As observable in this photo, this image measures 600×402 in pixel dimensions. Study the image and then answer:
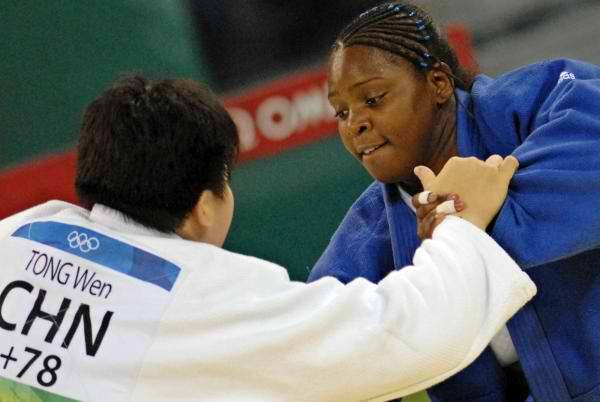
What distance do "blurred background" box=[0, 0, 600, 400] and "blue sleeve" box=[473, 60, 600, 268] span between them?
4.19 ft

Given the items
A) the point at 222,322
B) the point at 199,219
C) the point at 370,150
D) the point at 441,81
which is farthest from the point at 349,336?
the point at 441,81

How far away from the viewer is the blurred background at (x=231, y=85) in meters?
2.58

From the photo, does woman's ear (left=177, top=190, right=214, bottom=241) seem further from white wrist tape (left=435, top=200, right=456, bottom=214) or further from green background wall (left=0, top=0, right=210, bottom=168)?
green background wall (left=0, top=0, right=210, bottom=168)

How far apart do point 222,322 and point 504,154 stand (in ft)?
1.61

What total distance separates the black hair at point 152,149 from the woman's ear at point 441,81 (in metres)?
0.34

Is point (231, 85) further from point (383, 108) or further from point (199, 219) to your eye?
point (199, 219)

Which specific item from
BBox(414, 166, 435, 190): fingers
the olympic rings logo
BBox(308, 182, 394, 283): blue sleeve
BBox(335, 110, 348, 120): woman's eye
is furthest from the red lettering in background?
the olympic rings logo

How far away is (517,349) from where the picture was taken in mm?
1443

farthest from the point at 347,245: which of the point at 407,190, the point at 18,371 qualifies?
the point at 18,371

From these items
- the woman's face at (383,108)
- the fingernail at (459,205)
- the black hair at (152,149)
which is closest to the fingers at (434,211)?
the fingernail at (459,205)

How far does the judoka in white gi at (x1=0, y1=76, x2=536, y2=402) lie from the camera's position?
1.26 m

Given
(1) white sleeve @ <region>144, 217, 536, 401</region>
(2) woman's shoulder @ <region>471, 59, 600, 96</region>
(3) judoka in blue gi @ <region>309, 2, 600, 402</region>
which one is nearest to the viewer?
(1) white sleeve @ <region>144, 217, 536, 401</region>

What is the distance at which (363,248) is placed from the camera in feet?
5.33

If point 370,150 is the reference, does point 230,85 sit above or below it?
below
